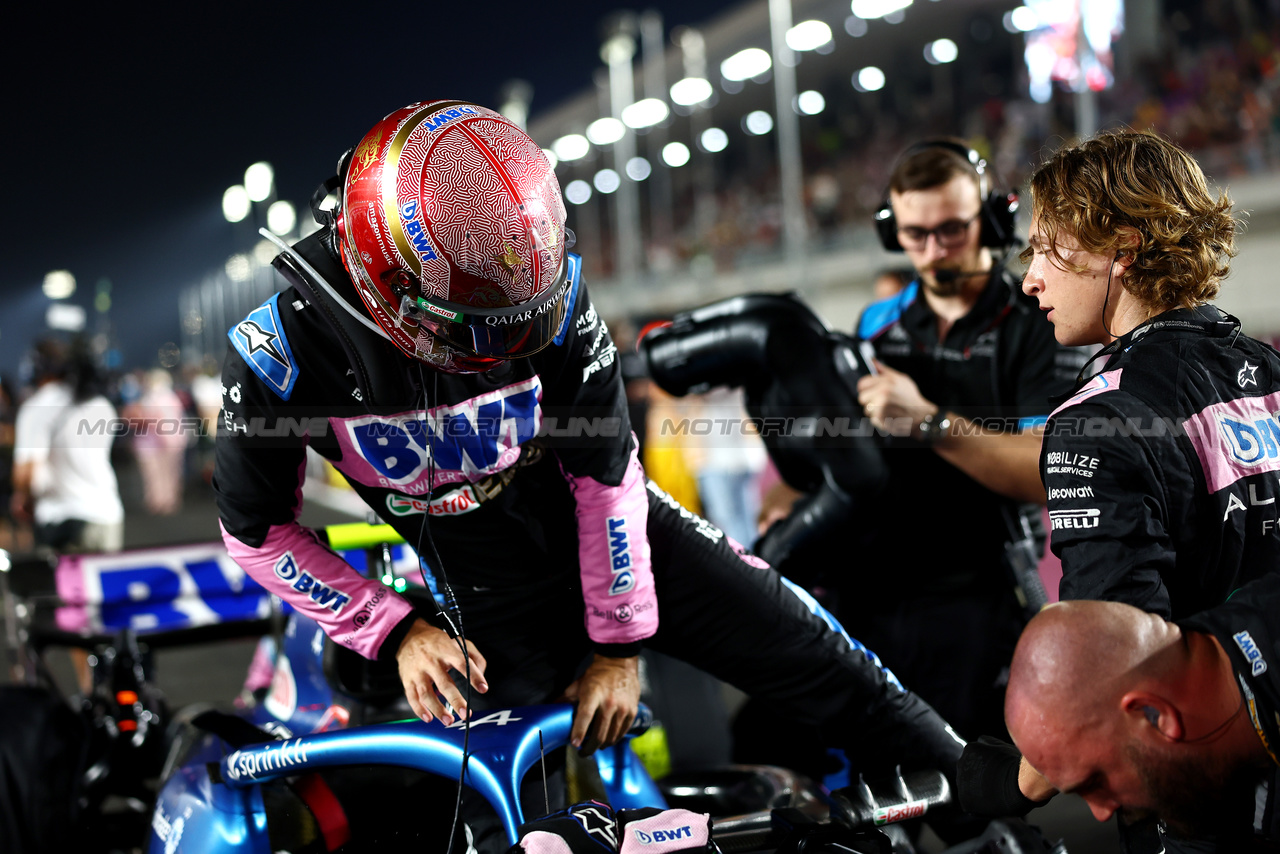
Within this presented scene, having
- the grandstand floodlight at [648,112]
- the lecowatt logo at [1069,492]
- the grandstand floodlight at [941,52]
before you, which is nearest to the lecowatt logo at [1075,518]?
the lecowatt logo at [1069,492]

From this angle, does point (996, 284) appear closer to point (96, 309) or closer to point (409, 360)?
point (409, 360)

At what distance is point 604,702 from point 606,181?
120 feet

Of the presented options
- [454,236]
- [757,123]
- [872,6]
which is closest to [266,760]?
[454,236]

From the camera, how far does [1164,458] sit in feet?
3.87

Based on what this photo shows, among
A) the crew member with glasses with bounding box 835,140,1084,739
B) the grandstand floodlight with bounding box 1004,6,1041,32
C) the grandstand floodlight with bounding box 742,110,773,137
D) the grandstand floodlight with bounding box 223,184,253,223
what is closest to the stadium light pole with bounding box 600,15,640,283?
the grandstand floodlight with bounding box 1004,6,1041,32

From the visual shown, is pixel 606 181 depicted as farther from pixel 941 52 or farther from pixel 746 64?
pixel 941 52

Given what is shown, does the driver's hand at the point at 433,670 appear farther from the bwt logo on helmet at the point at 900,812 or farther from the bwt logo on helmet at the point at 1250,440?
the bwt logo on helmet at the point at 1250,440

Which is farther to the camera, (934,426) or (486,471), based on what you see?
(934,426)

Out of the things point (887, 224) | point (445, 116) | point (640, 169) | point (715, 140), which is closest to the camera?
point (445, 116)

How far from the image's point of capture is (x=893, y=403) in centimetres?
229

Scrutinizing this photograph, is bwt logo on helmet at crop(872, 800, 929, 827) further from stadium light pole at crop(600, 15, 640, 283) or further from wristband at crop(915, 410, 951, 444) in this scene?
stadium light pole at crop(600, 15, 640, 283)

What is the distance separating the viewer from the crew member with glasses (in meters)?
2.45

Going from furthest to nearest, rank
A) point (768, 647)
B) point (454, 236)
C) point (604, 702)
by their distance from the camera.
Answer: point (768, 647)
point (604, 702)
point (454, 236)

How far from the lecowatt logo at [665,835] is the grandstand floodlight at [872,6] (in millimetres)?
15153
